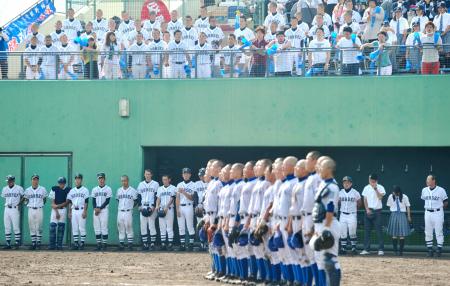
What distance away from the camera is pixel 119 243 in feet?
88.3

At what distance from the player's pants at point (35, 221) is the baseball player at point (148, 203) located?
2593 mm

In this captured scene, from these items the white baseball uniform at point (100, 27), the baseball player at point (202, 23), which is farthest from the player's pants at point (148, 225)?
the white baseball uniform at point (100, 27)

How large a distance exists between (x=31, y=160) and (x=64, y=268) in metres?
7.51

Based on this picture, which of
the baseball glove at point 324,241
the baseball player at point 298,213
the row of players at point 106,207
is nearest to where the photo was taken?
the baseball glove at point 324,241

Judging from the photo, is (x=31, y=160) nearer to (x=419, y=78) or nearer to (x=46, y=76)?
(x=46, y=76)

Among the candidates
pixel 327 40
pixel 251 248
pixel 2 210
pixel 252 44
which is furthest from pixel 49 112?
pixel 251 248

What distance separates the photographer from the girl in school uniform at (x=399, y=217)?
25156mm

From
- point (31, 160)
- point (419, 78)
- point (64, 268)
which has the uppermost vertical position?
point (419, 78)

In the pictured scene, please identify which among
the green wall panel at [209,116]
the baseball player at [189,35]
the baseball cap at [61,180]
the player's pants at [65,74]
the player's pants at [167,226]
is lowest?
the player's pants at [167,226]

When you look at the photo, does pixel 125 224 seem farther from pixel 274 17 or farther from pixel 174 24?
pixel 274 17

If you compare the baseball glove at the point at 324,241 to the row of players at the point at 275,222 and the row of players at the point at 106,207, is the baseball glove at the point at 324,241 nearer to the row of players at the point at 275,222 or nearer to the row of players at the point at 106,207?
the row of players at the point at 275,222

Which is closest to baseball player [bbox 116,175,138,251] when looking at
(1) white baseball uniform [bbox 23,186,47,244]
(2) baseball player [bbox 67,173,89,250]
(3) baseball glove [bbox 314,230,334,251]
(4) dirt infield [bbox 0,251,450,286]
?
(2) baseball player [bbox 67,173,89,250]

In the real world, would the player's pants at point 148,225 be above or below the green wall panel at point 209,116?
below

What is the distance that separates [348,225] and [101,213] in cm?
616
